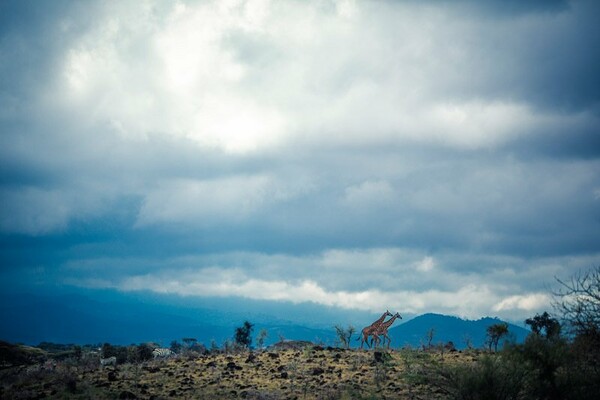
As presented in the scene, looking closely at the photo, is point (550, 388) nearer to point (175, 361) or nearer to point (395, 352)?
point (395, 352)

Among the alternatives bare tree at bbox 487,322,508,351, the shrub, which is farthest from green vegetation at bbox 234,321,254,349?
the shrub

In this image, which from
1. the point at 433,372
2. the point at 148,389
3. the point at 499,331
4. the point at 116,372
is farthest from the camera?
the point at 499,331

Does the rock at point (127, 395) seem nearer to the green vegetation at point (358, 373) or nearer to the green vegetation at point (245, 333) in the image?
the green vegetation at point (358, 373)

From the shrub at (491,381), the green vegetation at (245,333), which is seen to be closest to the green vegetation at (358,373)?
the shrub at (491,381)

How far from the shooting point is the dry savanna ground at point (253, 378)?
33.7 m

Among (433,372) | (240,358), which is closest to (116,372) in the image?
(240,358)

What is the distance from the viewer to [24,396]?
1347 inches

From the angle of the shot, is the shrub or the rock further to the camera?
the rock

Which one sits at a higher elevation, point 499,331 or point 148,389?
point 499,331

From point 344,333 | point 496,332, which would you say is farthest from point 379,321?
point 496,332

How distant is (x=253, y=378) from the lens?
38.6 m

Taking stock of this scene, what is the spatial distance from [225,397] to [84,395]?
362 inches

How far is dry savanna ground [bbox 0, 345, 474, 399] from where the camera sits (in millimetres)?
33719

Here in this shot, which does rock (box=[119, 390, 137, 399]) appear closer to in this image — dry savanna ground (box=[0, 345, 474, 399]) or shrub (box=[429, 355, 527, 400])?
dry savanna ground (box=[0, 345, 474, 399])
